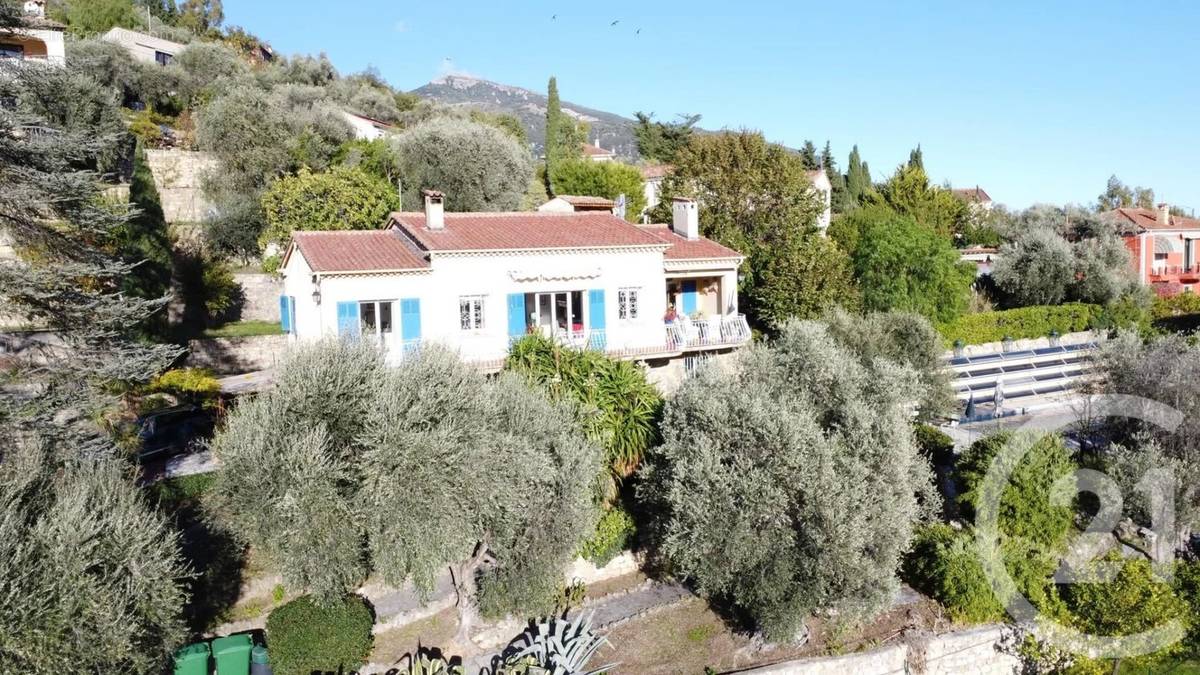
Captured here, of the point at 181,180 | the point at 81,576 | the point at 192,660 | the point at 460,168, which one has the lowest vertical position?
the point at 192,660

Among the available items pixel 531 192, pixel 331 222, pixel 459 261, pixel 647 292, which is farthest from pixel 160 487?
pixel 531 192

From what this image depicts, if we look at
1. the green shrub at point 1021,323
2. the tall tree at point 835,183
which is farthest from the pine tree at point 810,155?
the green shrub at point 1021,323

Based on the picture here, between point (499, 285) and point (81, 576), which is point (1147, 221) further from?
point (81, 576)

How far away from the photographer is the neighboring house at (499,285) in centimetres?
2192

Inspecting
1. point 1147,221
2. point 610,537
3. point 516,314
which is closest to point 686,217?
point 516,314

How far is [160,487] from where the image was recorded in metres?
16.6

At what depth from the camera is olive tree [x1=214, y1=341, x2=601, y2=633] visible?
43.4 feet

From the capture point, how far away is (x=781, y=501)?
615 inches

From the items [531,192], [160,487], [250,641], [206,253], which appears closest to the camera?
[250,641]

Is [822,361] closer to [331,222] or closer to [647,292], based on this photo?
[647,292]

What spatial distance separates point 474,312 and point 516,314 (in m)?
1.17

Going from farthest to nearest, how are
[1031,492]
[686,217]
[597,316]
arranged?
[686,217] → [597,316] → [1031,492]

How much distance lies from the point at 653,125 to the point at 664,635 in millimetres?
49951

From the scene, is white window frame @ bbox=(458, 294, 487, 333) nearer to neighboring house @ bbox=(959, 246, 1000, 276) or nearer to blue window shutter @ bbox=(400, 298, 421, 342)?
blue window shutter @ bbox=(400, 298, 421, 342)
